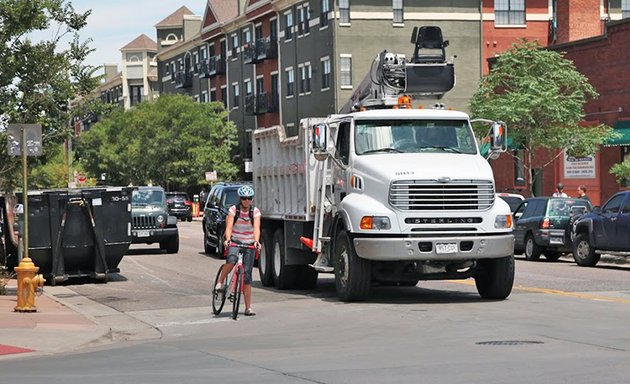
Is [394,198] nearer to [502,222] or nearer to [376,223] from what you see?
[376,223]

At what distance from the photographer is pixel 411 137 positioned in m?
18.4

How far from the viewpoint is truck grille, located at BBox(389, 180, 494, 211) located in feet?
56.9

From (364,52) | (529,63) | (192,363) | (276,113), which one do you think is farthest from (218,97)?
(192,363)

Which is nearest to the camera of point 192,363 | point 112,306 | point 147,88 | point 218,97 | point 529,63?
point 192,363

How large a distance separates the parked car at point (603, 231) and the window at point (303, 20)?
1638 inches

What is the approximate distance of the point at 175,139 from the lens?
77.8 m

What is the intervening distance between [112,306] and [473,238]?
6.45 metres

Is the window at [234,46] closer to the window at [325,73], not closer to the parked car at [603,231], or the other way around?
the window at [325,73]

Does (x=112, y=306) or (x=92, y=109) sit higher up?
(x=92, y=109)

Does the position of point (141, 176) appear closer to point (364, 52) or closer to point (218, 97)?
point (218, 97)

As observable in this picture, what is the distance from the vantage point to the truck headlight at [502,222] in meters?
17.7

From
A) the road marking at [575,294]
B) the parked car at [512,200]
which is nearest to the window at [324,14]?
the parked car at [512,200]

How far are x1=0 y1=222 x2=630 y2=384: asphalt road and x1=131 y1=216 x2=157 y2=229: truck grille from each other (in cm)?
1053

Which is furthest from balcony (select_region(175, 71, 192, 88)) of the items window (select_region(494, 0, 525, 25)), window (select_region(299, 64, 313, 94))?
window (select_region(494, 0, 525, 25))
